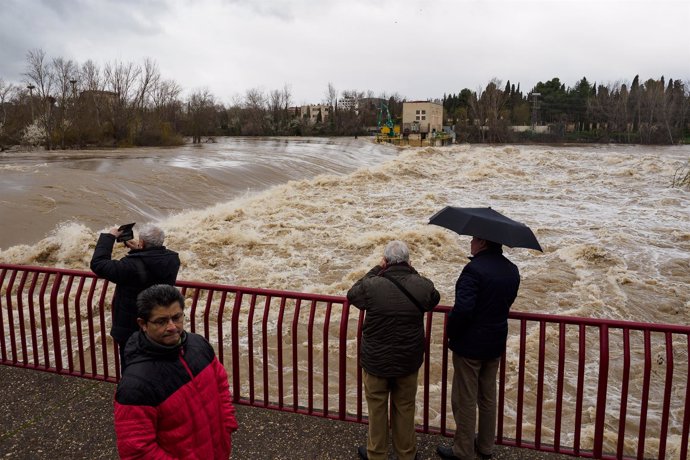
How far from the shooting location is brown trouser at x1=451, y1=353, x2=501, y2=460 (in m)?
3.77

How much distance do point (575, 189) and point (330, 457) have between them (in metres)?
27.3

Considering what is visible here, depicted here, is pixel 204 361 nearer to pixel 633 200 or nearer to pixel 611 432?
pixel 611 432

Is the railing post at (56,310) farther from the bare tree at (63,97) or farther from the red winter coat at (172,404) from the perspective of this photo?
the bare tree at (63,97)

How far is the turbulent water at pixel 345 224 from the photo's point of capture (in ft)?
39.2

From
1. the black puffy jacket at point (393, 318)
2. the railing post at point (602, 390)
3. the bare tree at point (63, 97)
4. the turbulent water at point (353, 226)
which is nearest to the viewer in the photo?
the black puffy jacket at point (393, 318)

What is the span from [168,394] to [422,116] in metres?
99.9

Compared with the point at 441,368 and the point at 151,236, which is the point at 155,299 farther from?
the point at 441,368

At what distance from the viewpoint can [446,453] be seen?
3.94 metres

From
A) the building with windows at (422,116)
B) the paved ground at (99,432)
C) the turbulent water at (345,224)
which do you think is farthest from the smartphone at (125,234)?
the building with windows at (422,116)

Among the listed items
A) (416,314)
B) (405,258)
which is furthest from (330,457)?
(405,258)

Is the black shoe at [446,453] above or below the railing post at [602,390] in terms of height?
below

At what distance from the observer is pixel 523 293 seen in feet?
36.5

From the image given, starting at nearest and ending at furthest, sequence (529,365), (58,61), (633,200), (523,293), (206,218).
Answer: (529,365), (523,293), (206,218), (633,200), (58,61)

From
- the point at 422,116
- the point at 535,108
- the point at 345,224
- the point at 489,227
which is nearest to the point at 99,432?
the point at 489,227
